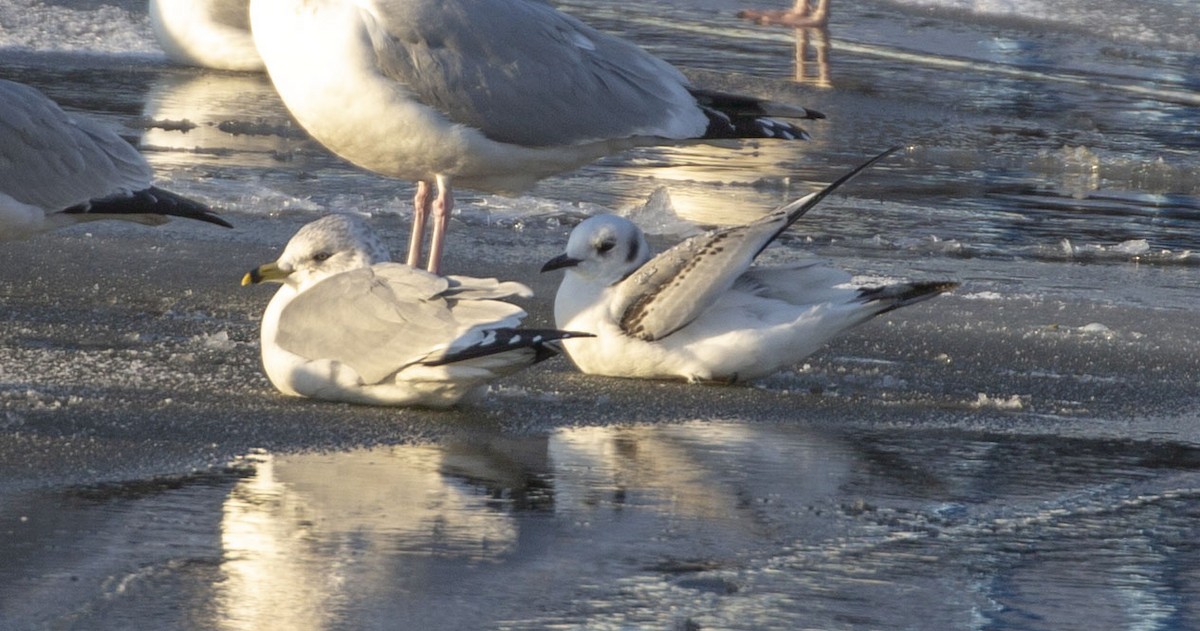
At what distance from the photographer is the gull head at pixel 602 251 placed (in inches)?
213

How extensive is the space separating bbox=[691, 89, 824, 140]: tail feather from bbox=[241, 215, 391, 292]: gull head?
1.85 metres

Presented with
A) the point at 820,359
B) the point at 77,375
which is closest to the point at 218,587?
the point at 77,375

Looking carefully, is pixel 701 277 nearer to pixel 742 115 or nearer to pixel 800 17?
pixel 742 115

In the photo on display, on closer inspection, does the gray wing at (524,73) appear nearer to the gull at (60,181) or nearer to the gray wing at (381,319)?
the gull at (60,181)

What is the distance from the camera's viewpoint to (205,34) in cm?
1191

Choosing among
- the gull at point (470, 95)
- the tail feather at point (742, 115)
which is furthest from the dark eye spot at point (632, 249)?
the tail feather at point (742, 115)

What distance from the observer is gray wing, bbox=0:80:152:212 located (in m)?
5.81

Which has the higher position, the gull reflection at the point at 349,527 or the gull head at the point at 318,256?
the gull head at the point at 318,256

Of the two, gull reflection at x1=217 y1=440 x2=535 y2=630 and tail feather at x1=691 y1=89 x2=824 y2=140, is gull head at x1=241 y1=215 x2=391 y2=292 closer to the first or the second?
gull reflection at x1=217 y1=440 x2=535 y2=630

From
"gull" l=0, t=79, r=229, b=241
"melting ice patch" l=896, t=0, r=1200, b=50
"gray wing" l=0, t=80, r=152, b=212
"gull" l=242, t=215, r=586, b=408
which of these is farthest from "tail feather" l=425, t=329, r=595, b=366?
"melting ice patch" l=896, t=0, r=1200, b=50

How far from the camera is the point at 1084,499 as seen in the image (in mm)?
4078

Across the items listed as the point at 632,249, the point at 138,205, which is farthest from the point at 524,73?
the point at 138,205

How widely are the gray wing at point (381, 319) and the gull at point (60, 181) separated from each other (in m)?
1.03

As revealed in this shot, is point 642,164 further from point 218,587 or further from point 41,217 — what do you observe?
point 218,587
